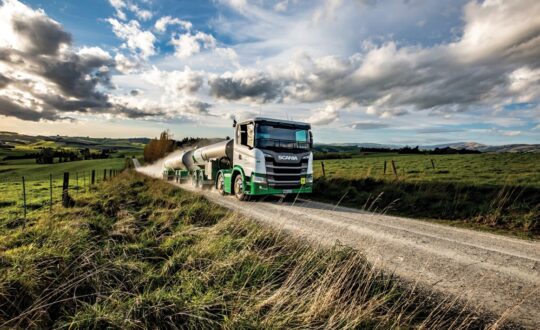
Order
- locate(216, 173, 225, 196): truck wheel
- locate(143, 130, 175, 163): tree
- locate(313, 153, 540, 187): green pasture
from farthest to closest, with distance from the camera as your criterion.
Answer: locate(143, 130, 175, 163): tree < locate(216, 173, 225, 196): truck wheel < locate(313, 153, 540, 187): green pasture

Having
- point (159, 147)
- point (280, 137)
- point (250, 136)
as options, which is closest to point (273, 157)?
point (280, 137)

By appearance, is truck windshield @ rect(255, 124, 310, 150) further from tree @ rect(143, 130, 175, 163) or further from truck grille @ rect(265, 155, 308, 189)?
tree @ rect(143, 130, 175, 163)

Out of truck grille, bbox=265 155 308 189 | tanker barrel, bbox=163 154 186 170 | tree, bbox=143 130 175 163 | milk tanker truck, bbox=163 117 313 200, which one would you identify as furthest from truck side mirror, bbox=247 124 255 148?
tree, bbox=143 130 175 163

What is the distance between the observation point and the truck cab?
12.3 m

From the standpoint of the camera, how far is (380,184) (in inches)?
589

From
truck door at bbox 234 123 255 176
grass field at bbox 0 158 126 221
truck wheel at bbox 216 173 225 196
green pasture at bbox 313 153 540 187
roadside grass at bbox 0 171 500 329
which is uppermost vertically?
truck door at bbox 234 123 255 176

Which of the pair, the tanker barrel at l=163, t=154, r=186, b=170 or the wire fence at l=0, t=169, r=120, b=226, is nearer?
the wire fence at l=0, t=169, r=120, b=226

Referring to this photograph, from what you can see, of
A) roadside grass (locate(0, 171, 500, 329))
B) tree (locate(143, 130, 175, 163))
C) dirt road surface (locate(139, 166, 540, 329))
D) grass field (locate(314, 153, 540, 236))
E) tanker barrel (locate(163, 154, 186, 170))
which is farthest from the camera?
tree (locate(143, 130, 175, 163))

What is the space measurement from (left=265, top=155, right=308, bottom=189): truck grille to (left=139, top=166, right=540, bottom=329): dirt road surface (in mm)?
3356

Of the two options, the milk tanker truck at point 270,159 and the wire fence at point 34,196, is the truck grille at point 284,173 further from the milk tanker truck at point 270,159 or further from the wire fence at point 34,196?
the wire fence at point 34,196

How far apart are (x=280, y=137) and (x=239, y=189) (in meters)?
3.20

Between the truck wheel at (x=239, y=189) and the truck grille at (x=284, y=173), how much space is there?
1594mm

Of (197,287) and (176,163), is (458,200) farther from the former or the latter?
(176,163)

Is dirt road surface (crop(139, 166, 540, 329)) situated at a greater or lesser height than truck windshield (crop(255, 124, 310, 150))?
lesser
